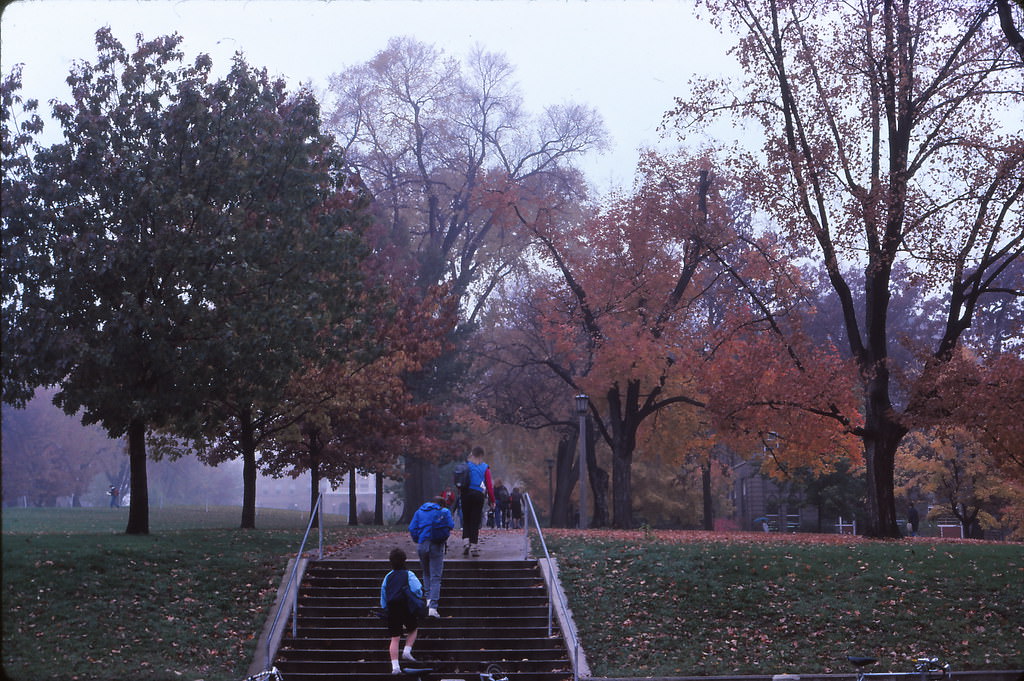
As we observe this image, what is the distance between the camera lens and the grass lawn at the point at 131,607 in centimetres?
1373

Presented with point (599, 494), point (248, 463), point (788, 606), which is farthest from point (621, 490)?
point (788, 606)

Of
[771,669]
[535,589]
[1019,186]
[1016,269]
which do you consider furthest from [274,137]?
[1016,269]

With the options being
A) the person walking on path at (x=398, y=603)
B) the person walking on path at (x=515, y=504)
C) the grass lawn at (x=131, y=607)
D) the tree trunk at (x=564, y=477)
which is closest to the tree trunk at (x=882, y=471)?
the grass lawn at (x=131, y=607)

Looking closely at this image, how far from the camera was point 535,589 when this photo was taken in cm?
1767

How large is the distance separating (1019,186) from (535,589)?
14365 mm

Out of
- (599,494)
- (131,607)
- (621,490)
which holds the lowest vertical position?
(131,607)

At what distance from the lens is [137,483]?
23.0m

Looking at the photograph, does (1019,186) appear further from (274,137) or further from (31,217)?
(31,217)

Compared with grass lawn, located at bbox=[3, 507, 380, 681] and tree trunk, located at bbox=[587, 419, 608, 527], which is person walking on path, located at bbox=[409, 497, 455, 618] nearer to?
grass lawn, located at bbox=[3, 507, 380, 681]

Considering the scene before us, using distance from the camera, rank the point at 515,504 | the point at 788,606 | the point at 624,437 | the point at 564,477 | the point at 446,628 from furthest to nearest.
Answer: the point at 564,477, the point at 515,504, the point at 624,437, the point at 788,606, the point at 446,628

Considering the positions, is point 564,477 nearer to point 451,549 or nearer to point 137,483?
point 137,483

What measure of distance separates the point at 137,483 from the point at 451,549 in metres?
7.55

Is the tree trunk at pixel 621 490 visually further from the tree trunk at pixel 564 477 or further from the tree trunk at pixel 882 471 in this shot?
the tree trunk at pixel 564 477

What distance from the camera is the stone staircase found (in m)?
14.9
